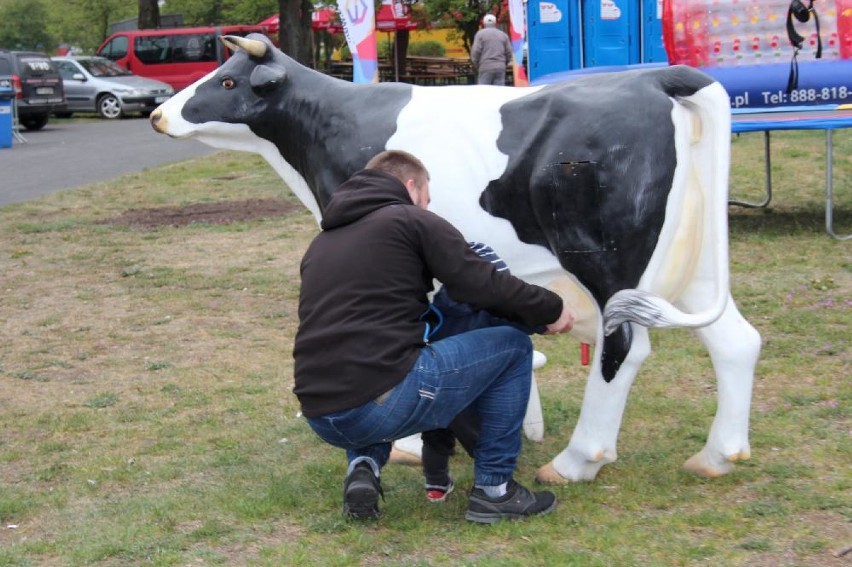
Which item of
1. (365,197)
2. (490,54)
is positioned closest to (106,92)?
(490,54)

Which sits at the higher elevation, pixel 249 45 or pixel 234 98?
pixel 249 45

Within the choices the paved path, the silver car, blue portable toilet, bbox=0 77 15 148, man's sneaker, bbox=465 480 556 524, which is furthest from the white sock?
the silver car

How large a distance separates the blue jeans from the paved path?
412 inches

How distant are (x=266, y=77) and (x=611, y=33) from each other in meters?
11.2

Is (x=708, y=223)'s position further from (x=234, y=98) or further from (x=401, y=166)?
(x=234, y=98)

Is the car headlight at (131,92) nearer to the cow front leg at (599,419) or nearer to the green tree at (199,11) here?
the green tree at (199,11)

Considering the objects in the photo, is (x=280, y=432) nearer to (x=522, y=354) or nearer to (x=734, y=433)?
(x=522, y=354)

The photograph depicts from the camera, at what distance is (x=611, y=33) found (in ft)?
50.4

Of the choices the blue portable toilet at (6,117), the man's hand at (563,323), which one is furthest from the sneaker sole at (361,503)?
the blue portable toilet at (6,117)

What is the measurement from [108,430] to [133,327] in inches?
82.3

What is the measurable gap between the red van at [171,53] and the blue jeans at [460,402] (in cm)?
2957

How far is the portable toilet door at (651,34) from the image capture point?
50.8 feet

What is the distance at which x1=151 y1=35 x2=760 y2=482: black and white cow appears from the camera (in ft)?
13.6

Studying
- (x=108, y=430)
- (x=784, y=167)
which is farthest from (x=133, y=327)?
(x=784, y=167)
